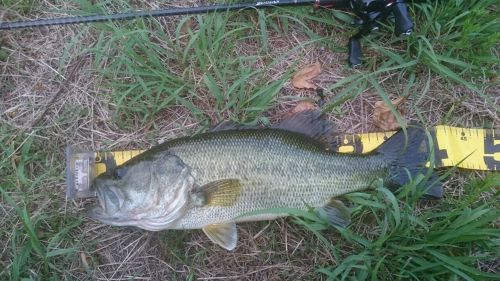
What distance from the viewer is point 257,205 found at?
3162 millimetres

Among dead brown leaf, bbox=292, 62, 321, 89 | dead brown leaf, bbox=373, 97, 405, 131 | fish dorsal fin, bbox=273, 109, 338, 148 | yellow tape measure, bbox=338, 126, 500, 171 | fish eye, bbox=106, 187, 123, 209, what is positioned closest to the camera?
fish eye, bbox=106, 187, 123, 209

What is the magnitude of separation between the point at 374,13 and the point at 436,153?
4.25ft

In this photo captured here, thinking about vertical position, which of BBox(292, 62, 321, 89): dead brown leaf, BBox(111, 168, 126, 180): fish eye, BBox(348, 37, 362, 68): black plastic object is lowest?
BBox(111, 168, 126, 180): fish eye

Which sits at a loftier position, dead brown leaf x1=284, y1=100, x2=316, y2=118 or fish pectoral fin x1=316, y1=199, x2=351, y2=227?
dead brown leaf x1=284, y1=100, x2=316, y2=118

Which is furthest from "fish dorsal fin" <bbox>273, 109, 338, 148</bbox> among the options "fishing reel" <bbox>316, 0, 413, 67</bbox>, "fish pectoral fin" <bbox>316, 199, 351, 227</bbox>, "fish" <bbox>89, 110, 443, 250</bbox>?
"fishing reel" <bbox>316, 0, 413, 67</bbox>

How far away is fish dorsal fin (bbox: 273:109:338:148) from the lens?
3418 mm

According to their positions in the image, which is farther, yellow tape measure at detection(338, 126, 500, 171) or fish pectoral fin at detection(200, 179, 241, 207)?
yellow tape measure at detection(338, 126, 500, 171)

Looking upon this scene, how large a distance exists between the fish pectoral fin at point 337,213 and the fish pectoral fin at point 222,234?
27.2 inches

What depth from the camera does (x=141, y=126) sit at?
12.3ft

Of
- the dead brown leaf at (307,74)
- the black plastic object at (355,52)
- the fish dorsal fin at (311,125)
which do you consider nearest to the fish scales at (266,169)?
the fish dorsal fin at (311,125)

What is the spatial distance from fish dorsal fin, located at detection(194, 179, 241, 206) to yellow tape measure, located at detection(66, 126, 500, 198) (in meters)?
0.88

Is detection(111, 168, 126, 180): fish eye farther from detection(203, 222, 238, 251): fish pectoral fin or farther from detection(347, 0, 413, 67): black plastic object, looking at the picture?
detection(347, 0, 413, 67): black plastic object

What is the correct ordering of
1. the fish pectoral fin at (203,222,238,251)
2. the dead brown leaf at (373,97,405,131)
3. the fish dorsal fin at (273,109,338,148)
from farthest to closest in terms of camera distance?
the dead brown leaf at (373,97,405,131), the fish dorsal fin at (273,109,338,148), the fish pectoral fin at (203,222,238,251)

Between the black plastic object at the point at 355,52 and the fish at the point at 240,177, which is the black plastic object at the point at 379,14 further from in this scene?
the fish at the point at 240,177
